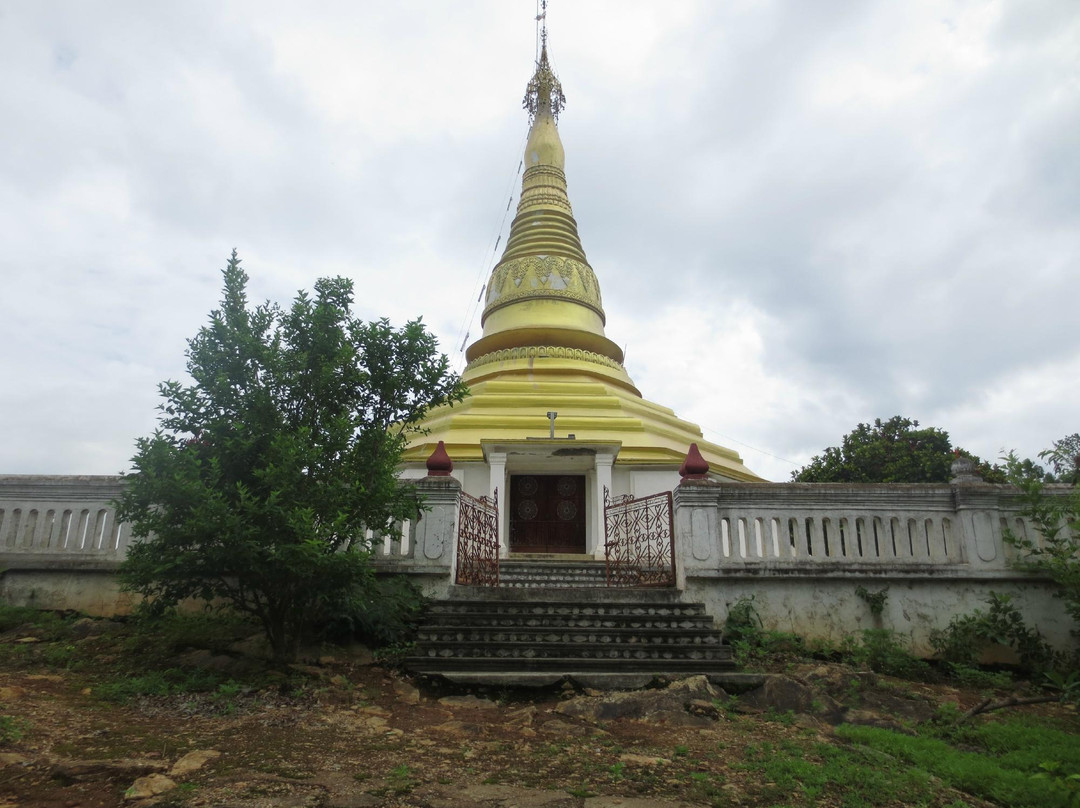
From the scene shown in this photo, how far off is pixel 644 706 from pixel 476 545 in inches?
139

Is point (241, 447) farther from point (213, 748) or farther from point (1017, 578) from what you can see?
point (1017, 578)

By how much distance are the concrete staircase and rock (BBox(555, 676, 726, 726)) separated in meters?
0.38

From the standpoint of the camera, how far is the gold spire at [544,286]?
18.6m

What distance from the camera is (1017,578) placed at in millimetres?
8328

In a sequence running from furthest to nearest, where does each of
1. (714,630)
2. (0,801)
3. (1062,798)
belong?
(714,630)
(1062,798)
(0,801)

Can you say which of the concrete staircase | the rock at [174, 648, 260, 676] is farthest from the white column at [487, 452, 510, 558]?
the rock at [174, 648, 260, 676]

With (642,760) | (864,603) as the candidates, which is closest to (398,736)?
(642,760)

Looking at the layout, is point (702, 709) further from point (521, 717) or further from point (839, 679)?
point (839, 679)

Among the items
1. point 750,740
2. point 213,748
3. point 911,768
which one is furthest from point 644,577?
point 213,748

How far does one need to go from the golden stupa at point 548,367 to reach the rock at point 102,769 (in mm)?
9300

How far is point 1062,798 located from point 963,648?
11.7 ft

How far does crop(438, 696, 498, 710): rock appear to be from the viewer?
20.7ft

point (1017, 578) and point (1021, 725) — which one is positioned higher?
point (1017, 578)

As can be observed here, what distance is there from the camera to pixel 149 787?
4.07 metres
